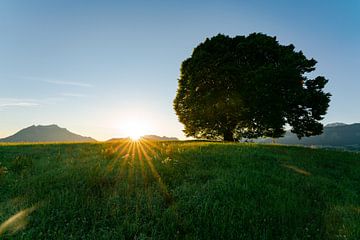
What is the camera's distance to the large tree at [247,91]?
2020cm

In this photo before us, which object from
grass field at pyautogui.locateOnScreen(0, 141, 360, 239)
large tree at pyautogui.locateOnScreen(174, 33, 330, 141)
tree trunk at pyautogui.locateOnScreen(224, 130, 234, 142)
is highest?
large tree at pyautogui.locateOnScreen(174, 33, 330, 141)

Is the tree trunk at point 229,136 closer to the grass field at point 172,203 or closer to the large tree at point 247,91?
the large tree at point 247,91

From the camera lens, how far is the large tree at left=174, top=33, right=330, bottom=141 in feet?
66.3

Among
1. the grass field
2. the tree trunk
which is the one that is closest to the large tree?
the tree trunk

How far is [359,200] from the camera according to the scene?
26.0ft

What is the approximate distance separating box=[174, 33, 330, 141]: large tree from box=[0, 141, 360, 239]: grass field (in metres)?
11.2

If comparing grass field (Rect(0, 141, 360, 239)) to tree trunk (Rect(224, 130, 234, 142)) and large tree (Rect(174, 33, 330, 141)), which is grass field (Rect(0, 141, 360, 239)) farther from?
tree trunk (Rect(224, 130, 234, 142))

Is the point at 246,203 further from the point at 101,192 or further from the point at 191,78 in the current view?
the point at 191,78

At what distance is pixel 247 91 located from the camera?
2178 centimetres

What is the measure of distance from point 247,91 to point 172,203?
56.8 ft

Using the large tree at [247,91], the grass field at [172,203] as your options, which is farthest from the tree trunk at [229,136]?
the grass field at [172,203]

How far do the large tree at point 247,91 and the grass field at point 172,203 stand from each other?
1115cm

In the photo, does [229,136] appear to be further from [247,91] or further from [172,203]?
[172,203]

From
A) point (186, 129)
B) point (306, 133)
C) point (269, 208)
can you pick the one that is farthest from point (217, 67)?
point (269, 208)
